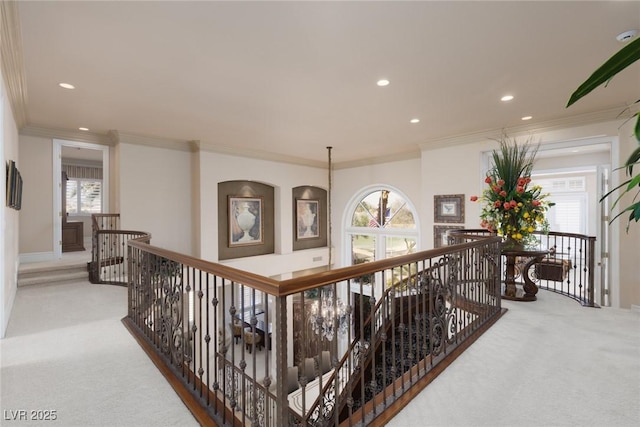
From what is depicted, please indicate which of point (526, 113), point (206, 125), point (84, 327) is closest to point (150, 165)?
point (206, 125)

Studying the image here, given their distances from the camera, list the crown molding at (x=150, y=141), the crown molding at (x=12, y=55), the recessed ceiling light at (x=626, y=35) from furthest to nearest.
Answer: the crown molding at (x=150, y=141) < the recessed ceiling light at (x=626, y=35) < the crown molding at (x=12, y=55)

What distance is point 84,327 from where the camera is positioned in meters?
3.19

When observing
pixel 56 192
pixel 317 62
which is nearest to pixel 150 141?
pixel 56 192

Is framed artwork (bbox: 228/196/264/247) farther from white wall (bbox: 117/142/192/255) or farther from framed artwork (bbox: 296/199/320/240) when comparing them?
framed artwork (bbox: 296/199/320/240)

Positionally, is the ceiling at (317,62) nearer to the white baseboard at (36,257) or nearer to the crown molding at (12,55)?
the crown molding at (12,55)

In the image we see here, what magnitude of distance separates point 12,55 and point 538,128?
22.8ft

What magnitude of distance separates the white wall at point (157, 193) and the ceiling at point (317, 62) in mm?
821

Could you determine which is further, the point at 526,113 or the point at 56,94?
the point at 526,113

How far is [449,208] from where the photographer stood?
5938 mm

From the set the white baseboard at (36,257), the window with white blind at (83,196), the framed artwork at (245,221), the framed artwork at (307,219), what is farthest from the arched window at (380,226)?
the window with white blind at (83,196)

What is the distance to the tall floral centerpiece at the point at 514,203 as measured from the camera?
3.68 meters

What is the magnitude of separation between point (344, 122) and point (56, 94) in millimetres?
3971

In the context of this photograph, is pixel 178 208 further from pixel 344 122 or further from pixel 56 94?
pixel 344 122

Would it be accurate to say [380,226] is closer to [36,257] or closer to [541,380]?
[541,380]
